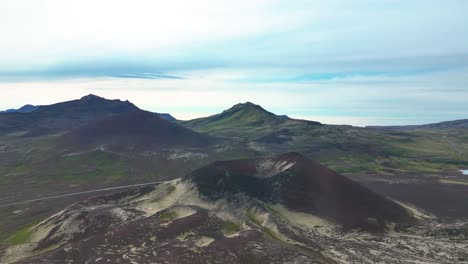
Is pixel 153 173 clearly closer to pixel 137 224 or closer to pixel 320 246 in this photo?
pixel 137 224

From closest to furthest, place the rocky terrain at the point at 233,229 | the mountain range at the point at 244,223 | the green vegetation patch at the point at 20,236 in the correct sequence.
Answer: the rocky terrain at the point at 233,229
the mountain range at the point at 244,223
the green vegetation patch at the point at 20,236

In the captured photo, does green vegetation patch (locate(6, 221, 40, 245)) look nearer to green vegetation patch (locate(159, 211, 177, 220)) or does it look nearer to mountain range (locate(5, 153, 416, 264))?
mountain range (locate(5, 153, 416, 264))

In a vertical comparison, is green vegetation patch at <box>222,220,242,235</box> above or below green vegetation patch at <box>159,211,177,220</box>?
below

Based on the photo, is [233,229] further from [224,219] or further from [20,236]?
[20,236]

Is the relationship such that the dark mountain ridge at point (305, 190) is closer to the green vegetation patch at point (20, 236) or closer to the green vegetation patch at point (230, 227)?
the green vegetation patch at point (230, 227)

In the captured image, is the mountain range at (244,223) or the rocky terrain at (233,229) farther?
the mountain range at (244,223)

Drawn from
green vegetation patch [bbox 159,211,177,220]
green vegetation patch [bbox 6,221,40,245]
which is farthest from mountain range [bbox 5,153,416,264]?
green vegetation patch [bbox 6,221,40,245]

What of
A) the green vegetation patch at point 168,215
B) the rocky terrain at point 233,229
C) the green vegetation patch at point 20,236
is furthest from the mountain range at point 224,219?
the green vegetation patch at point 20,236

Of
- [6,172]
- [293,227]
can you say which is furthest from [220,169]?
[6,172]
